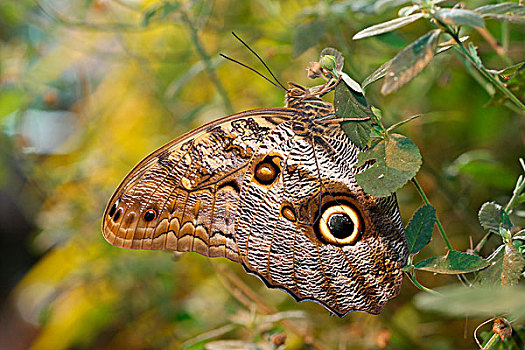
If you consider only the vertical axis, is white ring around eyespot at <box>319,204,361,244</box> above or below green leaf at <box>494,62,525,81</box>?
below

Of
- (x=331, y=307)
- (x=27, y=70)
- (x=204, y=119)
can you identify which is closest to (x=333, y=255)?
(x=331, y=307)

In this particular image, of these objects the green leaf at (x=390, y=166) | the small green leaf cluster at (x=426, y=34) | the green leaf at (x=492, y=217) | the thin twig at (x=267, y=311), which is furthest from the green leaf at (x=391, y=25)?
the thin twig at (x=267, y=311)

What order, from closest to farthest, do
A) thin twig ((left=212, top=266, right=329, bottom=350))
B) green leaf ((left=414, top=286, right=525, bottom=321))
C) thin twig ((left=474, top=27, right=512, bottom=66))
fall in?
1. green leaf ((left=414, top=286, right=525, bottom=321))
2. thin twig ((left=474, top=27, right=512, bottom=66))
3. thin twig ((left=212, top=266, right=329, bottom=350))

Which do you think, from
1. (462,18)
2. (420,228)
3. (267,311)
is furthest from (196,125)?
(462,18)

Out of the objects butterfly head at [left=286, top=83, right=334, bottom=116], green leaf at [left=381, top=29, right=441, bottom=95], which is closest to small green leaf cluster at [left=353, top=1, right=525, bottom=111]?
green leaf at [left=381, top=29, right=441, bottom=95]

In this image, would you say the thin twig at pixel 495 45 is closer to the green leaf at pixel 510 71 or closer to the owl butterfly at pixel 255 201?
the green leaf at pixel 510 71

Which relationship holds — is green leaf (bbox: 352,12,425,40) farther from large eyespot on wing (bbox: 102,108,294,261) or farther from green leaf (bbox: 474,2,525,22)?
large eyespot on wing (bbox: 102,108,294,261)

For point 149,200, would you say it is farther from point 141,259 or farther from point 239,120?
point 141,259

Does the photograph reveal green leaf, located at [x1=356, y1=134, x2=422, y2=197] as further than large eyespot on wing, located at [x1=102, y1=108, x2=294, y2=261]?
No
